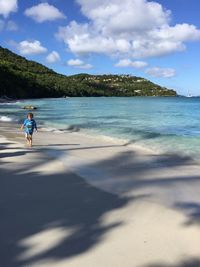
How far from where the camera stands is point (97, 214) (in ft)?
24.2

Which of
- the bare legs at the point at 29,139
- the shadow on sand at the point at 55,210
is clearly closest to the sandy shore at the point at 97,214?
the shadow on sand at the point at 55,210

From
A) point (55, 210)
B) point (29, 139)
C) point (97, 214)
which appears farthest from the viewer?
point (29, 139)

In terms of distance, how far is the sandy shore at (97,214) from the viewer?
568cm

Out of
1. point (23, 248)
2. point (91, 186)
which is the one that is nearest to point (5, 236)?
point (23, 248)

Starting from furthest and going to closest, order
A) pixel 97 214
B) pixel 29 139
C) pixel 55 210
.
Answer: pixel 29 139, pixel 55 210, pixel 97 214

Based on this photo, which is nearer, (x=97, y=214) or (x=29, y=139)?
(x=97, y=214)

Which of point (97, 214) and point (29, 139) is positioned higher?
point (97, 214)

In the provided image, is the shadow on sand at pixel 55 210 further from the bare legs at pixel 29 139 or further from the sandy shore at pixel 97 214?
the bare legs at pixel 29 139

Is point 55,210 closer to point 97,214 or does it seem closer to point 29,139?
point 97,214

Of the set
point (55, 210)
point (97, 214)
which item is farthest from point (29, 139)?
point (97, 214)

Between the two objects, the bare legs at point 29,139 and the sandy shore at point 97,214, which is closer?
the sandy shore at point 97,214

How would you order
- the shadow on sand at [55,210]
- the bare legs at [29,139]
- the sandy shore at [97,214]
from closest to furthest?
the sandy shore at [97,214]
the shadow on sand at [55,210]
the bare legs at [29,139]

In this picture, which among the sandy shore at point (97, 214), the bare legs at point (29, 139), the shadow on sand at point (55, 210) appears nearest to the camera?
the sandy shore at point (97, 214)

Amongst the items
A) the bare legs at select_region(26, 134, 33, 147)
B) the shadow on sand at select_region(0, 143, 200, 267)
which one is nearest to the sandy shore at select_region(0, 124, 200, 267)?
the shadow on sand at select_region(0, 143, 200, 267)
